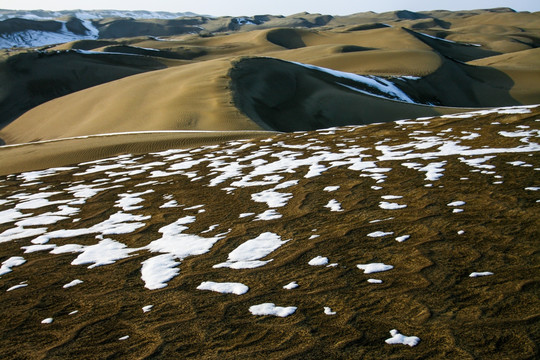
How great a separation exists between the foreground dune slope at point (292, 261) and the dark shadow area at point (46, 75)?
47.1 ft

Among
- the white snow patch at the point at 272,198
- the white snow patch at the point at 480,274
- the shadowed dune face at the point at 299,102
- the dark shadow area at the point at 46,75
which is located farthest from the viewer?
the dark shadow area at the point at 46,75

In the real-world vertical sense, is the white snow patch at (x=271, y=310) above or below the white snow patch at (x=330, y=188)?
below

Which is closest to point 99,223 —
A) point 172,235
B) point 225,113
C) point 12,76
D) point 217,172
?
point 172,235

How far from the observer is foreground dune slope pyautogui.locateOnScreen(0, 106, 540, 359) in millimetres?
1817

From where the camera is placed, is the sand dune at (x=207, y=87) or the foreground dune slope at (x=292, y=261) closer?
the foreground dune slope at (x=292, y=261)

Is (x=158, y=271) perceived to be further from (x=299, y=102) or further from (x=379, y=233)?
(x=299, y=102)

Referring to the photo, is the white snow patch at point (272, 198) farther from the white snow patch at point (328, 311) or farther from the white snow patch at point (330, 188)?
the white snow patch at point (328, 311)

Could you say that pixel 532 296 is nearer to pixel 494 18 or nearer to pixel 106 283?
pixel 106 283

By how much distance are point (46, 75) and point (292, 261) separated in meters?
19.3

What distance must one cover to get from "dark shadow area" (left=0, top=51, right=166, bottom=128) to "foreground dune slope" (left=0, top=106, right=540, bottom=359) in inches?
565

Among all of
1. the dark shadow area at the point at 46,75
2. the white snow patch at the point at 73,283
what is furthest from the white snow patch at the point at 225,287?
the dark shadow area at the point at 46,75

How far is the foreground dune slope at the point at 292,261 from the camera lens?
1.82m

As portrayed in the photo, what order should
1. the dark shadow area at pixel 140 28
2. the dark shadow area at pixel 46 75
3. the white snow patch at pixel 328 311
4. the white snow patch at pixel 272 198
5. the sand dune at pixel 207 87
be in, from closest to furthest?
the white snow patch at pixel 328 311
the white snow patch at pixel 272 198
the sand dune at pixel 207 87
the dark shadow area at pixel 46 75
the dark shadow area at pixel 140 28

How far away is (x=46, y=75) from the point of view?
62.8ft
